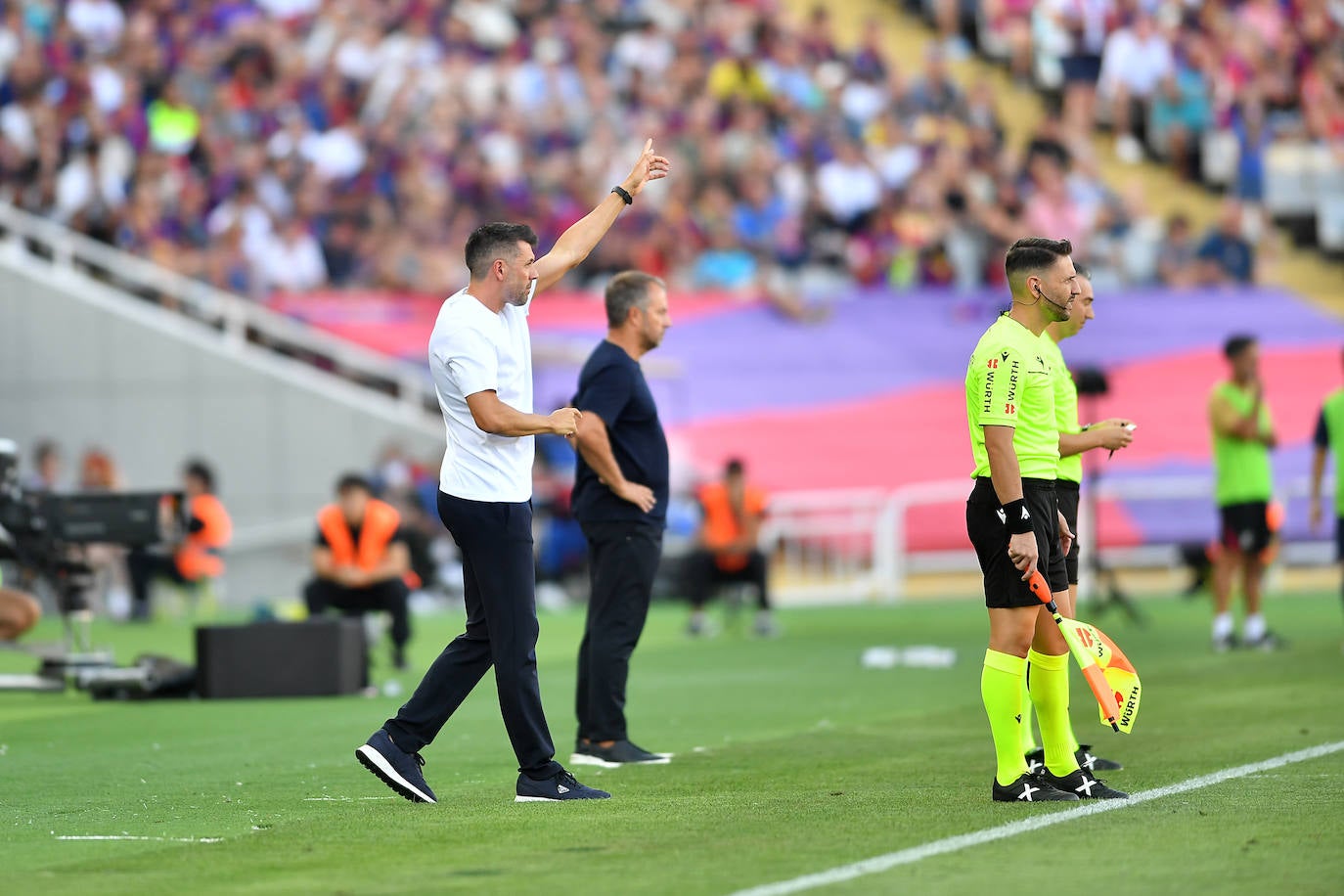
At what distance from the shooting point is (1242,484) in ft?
53.5

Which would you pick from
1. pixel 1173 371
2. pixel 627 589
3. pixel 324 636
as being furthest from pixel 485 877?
pixel 1173 371

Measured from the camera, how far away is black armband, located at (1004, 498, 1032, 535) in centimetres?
805

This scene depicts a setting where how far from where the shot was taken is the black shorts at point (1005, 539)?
8.22m

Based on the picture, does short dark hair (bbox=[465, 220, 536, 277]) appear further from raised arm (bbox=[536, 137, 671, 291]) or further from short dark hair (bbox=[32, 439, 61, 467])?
short dark hair (bbox=[32, 439, 61, 467])

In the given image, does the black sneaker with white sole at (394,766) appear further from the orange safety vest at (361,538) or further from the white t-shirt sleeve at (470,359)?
the orange safety vest at (361,538)

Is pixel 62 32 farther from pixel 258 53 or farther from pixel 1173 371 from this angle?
pixel 1173 371

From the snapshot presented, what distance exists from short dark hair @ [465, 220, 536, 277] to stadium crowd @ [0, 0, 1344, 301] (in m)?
17.3

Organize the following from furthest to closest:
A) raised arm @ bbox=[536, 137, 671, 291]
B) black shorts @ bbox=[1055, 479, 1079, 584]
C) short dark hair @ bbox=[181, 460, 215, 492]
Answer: short dark hair @ bbox=[181, 460, 215, 492] → black shorts @ bbox=[1055, 479, 1079, 584] → raised arm @ bbox=[536, 137, 671, 291]

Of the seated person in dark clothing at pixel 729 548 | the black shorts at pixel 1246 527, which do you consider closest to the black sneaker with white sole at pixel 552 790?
the black shorts at pixel 1246 527

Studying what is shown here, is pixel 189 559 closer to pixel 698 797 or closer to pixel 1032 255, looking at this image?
pixel 698 797

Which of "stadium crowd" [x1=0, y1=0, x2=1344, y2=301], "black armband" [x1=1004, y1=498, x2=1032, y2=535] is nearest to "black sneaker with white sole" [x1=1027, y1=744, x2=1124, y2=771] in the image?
"black armband" [x1=1004, y1=498, x2=1032, y2=535]

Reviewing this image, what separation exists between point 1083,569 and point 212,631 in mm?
12162

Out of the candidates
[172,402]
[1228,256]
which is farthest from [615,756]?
[1228,256]

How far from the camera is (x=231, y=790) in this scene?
30.9 feet
